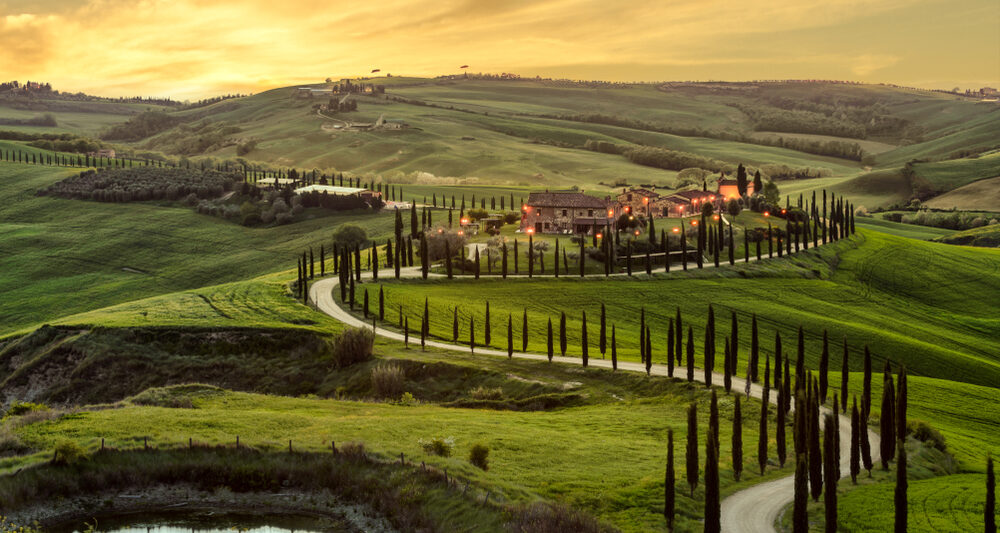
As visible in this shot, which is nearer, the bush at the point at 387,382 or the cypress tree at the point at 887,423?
the cypress tree at the point at 887,423

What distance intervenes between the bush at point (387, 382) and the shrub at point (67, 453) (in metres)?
33.7

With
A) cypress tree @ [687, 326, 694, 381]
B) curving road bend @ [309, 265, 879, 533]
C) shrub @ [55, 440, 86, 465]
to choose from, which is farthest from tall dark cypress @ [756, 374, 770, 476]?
shrub @ [55, 440, 86, 465]

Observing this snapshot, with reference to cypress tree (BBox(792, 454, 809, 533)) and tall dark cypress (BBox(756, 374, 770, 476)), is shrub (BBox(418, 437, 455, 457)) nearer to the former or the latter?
tall dark cypress (BBox(756, 374, 770, 476))

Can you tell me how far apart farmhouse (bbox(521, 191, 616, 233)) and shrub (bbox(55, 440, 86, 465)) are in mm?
124241

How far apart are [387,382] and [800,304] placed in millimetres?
76338

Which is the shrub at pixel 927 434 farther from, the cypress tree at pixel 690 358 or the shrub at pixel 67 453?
the shrub at pixel 67 453

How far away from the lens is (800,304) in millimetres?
137875

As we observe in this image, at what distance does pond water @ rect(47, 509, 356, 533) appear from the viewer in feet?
178

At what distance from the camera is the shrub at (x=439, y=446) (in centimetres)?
5928

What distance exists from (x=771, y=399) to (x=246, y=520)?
148 feet

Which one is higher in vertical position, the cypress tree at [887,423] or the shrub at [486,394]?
the cypress tree at [887,423]

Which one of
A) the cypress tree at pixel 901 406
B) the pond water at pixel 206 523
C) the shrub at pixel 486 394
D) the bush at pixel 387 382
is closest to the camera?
the pond water at pixel 206 523

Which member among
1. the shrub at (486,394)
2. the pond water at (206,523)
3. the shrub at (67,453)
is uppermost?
the shrub at (67,453)

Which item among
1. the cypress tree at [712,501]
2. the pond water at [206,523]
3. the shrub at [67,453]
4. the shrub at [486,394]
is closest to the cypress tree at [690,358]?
the shrub at [486,394]
